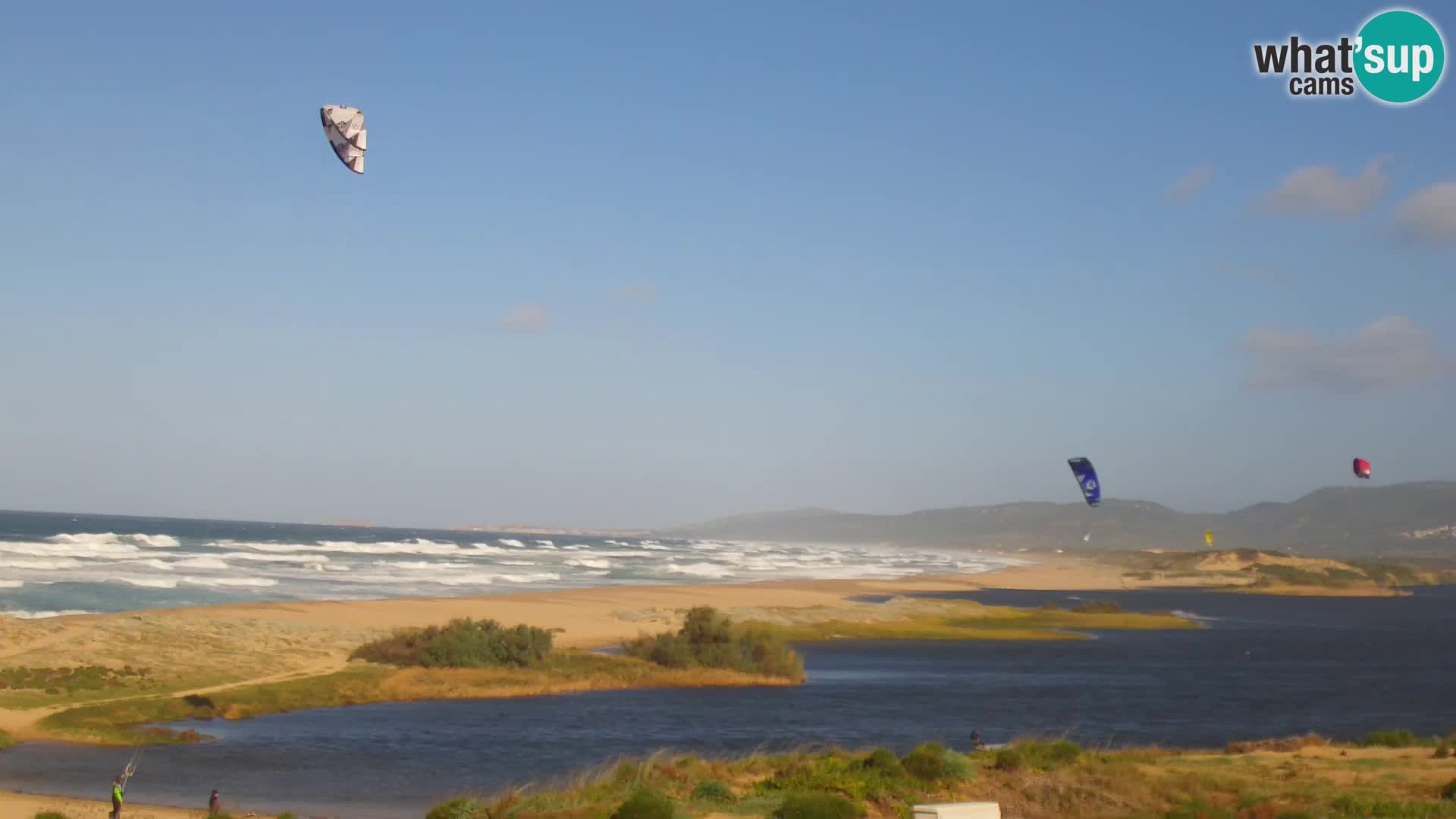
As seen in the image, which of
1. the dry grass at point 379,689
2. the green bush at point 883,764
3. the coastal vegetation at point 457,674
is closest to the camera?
the green bush at point 883,764

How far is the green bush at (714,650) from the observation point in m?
44.2

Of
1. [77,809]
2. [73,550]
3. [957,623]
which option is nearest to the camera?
[77,809]

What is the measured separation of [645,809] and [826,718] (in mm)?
19367

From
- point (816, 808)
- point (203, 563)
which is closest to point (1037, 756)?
point (816, 808)

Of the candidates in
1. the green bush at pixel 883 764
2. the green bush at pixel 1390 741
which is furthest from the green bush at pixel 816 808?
the green bush at pixel 1390 741

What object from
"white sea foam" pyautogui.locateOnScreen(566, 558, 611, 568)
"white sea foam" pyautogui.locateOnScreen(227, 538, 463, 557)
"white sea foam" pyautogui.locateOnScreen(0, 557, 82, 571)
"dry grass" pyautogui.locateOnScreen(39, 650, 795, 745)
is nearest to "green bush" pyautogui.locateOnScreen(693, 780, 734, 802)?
"dry grass" pyautogui.locateOnScreen(39, 650, 795, 745)

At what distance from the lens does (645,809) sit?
16547 mm

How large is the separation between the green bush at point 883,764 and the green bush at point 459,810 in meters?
6.48

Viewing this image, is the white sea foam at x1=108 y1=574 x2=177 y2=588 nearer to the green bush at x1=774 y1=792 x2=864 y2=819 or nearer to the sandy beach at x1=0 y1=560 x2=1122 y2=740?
the sandy beach at x1=0 y1=560 x2=1122 y2=740

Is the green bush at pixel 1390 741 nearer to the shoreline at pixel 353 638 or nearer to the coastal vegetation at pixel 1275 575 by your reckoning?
the shoreline at pixel 353 638

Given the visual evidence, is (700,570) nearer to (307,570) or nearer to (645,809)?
(307,570)

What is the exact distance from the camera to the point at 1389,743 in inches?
1088

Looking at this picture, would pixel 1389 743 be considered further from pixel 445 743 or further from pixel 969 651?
pixel 969 651

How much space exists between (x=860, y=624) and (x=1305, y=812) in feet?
152
